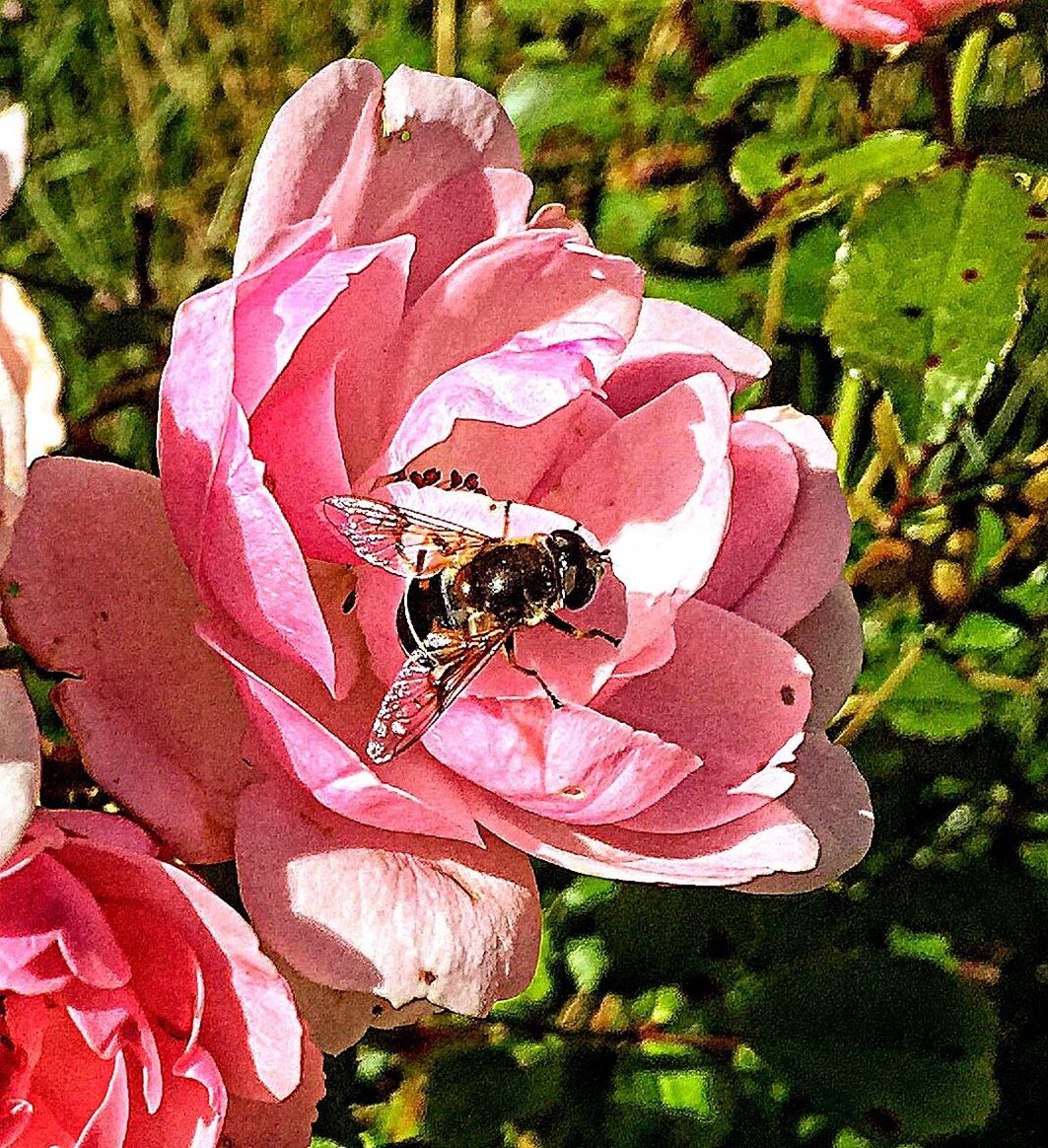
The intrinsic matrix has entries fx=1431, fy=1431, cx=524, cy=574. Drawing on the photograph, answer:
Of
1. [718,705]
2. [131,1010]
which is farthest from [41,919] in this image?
[718,705]

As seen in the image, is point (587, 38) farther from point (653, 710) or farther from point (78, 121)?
point (653, 710)

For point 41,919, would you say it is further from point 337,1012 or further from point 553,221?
point 553,221

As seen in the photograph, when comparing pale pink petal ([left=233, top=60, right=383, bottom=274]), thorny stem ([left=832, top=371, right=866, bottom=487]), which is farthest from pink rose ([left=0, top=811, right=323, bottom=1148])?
thorny stem ([left=832, top=371, right=866, bottom=487])

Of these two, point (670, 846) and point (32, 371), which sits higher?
point (32, 371)

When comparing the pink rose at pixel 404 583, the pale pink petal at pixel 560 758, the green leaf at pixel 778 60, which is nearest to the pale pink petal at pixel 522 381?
the pink rose at pixel 404 583

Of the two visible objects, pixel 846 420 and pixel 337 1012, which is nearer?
pixel 337 1012

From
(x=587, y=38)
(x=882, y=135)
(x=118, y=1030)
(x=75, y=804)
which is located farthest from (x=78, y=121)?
(x=118, y=1030)

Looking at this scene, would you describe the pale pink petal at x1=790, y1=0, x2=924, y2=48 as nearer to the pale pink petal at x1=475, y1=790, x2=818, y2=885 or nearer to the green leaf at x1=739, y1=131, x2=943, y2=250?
the green leaf at x1=739, y1=131, x2=943, y2=250
